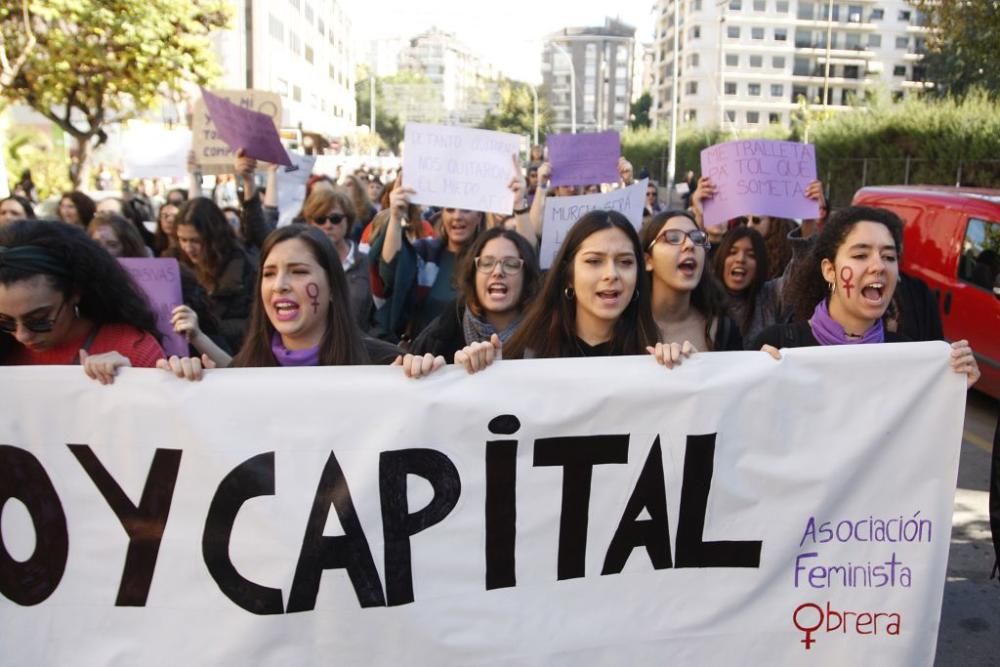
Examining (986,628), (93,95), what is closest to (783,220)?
(986,628)

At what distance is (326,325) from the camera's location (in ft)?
9.62

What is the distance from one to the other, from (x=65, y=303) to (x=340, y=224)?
263cm

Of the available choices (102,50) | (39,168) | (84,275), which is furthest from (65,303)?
(39,168)

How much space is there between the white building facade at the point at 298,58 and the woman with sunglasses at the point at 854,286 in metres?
28.6

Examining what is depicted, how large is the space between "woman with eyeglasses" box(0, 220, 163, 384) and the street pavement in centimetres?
317

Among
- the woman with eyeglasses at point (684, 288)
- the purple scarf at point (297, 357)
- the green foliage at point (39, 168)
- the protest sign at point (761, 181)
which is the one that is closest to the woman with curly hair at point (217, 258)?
the purple scarf at point (297, 357)

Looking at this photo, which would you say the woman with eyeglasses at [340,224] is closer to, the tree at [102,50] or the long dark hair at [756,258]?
the long dark hair at [756,258]

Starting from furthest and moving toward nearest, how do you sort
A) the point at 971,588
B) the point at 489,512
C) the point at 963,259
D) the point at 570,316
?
the point at 963,259 → the point at 971,588 → the point at 570,316 → the point at 489,512

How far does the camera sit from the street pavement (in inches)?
143

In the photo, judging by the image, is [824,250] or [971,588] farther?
[971,588]

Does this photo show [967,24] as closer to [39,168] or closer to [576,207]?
[576,207]

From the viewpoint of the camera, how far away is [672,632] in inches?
100

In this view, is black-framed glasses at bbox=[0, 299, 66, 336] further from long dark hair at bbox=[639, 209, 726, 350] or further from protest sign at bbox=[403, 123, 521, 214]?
protest sign at bbox=[403, 123, 521, 214]

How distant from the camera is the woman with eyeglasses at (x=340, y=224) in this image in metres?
5.12
